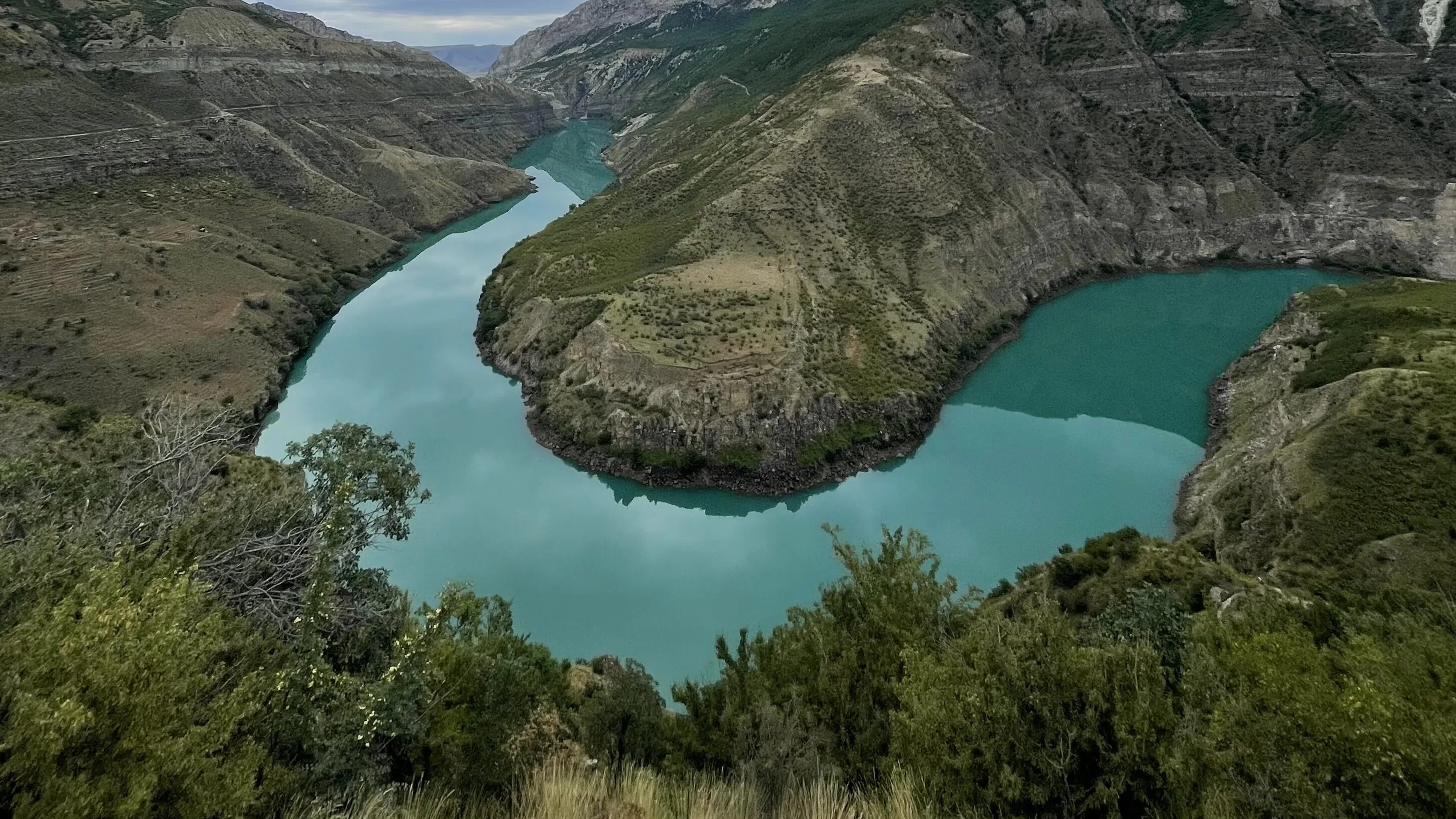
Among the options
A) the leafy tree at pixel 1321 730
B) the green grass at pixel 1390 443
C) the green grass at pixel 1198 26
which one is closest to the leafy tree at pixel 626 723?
the leafy tree at pixel 1321 730

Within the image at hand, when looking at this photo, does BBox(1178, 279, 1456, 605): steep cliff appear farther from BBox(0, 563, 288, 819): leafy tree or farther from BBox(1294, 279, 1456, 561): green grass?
BBox(0, 563, 288, 819): leafy tree

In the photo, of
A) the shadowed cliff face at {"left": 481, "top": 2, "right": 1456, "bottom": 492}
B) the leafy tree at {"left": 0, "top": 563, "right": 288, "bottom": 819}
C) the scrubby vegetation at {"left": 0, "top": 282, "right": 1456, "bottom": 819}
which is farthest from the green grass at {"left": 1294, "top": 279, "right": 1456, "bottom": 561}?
the leafy tree at {"left": 0, "top": 563, "right": 288, "bottom": 819}

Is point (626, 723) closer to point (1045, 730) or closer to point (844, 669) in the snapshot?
point (844, 669)

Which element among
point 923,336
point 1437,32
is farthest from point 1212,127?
point 923,336

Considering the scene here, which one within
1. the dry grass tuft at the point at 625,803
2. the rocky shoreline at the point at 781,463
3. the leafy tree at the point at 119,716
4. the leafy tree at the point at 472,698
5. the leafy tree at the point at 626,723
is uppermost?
the leafy tree at the point at 119,716

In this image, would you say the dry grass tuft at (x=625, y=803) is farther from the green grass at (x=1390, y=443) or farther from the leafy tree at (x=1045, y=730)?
the green grass at (x=1390, y=443)

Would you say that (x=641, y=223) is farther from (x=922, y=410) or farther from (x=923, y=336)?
(x=922, y=410)
